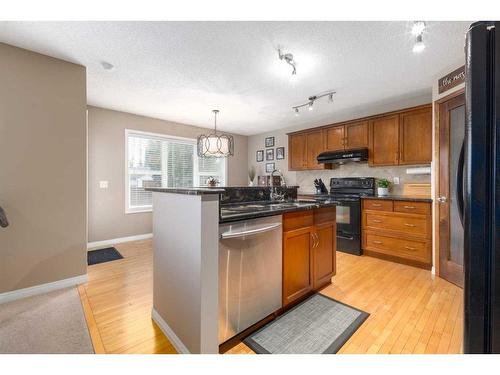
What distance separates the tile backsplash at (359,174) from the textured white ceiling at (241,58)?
3.81 feet

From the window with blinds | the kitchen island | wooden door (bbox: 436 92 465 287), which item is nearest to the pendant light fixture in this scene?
the window with blinds

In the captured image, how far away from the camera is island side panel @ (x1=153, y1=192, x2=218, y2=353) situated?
1282mm

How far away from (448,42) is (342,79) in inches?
41.0

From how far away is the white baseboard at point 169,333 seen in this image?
1454 mm

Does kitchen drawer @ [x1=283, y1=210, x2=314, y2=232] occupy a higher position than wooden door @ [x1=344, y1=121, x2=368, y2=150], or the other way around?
wooden door @ [x1=344, y1=121, x2=368, y2=150]

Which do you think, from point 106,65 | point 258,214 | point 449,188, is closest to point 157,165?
point 106,65

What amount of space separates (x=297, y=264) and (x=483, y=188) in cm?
164

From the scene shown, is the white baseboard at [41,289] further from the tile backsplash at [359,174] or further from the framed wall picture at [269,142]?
the framed wall picture at [269,142]

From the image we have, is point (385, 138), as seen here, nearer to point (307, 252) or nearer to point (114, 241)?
point (307, 252)

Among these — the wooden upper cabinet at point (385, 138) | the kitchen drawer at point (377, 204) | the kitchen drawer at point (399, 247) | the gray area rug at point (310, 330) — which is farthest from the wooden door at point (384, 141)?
the gray area rug at point (310, 330)

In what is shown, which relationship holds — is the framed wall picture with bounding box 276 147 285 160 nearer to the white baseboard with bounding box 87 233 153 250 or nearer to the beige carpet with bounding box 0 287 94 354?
the white baseboard with bounding box 87 233 153 250

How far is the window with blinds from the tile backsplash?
2447 mm

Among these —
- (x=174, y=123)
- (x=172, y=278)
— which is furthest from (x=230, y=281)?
(x=174, y=123)
